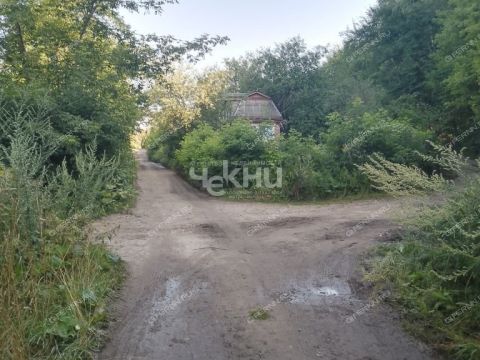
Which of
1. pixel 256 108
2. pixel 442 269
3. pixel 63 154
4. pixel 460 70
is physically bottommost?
pixel 442 269

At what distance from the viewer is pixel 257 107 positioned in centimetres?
2973

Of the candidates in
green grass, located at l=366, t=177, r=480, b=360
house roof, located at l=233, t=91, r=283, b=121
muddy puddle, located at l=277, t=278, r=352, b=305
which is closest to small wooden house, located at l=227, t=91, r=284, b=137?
house roof, located at l=233, t=91, r=283, b=121

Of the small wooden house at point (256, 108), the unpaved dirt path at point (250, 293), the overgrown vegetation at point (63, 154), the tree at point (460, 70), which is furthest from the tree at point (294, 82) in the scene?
the unpaved dirt path at point (250, 293)

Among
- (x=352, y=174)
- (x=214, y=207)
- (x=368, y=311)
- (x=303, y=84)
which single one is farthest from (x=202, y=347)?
(x=303, y=84)

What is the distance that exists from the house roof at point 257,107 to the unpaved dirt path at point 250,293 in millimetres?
20298

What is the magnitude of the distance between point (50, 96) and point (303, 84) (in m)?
21.9

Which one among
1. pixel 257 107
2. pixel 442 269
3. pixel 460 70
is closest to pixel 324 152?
pixel 460 70

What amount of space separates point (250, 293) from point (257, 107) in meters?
25.9

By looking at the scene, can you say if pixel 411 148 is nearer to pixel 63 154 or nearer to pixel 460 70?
pixel 460 70

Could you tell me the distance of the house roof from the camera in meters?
28.8

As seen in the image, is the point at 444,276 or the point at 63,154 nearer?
the point at 444,276

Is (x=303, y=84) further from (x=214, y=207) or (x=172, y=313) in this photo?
(x=172, y=313)

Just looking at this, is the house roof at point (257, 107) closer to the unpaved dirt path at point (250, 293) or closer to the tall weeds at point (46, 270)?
the unpaved dirt path at point (250, 293)

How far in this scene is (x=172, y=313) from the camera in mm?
→ 4289
